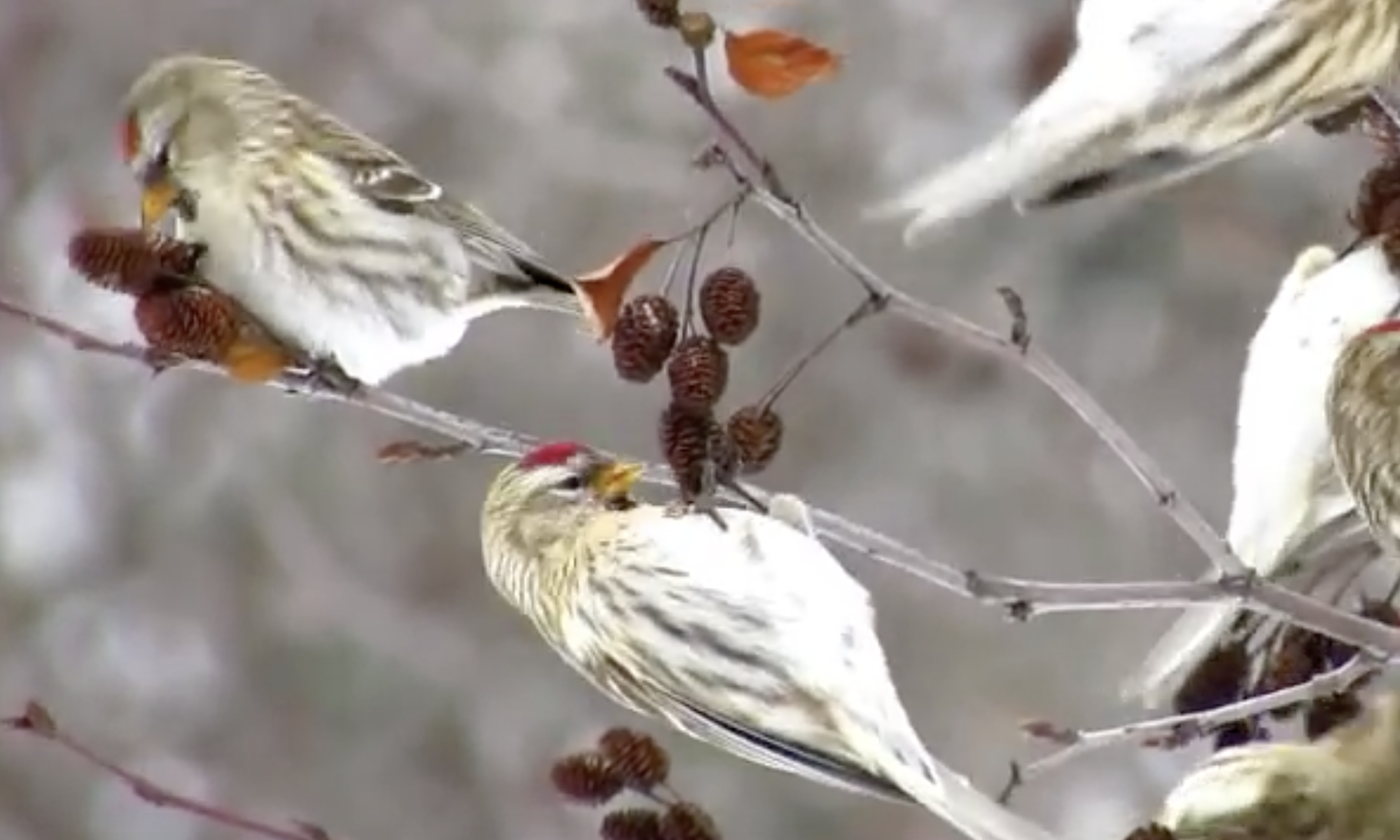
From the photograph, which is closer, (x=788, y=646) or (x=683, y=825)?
(x=683, y=825)

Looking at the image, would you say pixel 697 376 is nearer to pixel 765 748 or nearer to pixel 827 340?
pixel 827 340

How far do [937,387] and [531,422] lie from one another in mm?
364

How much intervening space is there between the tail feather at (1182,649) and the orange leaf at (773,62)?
30 centimetres

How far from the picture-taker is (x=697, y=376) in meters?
0.72

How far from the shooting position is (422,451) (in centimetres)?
85

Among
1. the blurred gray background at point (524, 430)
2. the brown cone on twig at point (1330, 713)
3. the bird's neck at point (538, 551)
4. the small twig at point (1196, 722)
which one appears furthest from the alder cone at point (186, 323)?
the blurred gray background at point (524, 430)

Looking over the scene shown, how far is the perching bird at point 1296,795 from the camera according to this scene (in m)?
0.73

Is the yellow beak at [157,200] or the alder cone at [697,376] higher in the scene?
the yellow beak at [157,200]

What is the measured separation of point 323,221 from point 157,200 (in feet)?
0.32

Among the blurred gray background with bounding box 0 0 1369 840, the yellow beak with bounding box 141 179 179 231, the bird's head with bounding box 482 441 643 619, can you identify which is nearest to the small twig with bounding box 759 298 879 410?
the bird's head with bounding box 482 441 643 619

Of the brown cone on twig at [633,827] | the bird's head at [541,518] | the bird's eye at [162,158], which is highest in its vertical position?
the bird's eye at [162,158]

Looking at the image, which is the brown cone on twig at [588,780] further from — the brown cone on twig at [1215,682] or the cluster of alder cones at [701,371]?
the brown cone on twig at [1215,682]

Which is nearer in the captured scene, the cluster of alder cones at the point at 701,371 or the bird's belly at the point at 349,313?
the cluster of alder cones at the point at 701,371

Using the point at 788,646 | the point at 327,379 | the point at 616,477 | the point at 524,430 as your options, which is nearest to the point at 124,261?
the point at 327,379
